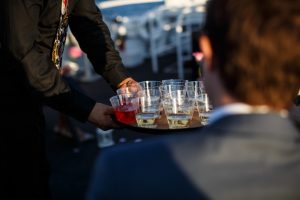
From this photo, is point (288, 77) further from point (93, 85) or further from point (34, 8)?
point (93, 85)

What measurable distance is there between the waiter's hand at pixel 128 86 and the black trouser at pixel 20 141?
14.6 inches

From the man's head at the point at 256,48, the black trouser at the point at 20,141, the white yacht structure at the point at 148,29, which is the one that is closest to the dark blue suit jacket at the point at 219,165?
the man's head at the point at 256,48

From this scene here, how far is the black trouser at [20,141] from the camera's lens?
204 cm

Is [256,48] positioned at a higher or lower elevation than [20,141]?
higher

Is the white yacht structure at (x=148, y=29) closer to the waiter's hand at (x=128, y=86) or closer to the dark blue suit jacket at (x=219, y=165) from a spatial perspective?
the waiter's hand at (x=128, y=86)

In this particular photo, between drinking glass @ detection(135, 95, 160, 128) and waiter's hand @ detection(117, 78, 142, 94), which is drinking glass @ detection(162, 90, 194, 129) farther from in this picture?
waiter's hand @ detection(117, 78, 142, 94)

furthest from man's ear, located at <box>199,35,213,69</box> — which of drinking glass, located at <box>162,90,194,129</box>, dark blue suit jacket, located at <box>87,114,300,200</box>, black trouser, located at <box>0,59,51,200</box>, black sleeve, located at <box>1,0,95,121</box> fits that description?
black trouser, located at <box>0,59,51,200</box>

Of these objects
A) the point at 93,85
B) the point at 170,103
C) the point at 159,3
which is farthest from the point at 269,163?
Result: the point at 159,3

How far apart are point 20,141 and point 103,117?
430 mm

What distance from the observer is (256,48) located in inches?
35.9

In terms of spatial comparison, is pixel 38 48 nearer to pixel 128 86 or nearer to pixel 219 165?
pixel 128 86

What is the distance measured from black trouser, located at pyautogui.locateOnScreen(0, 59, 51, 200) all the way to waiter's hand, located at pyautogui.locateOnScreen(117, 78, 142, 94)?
0.37 metres

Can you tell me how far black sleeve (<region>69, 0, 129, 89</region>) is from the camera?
2387 millimetres

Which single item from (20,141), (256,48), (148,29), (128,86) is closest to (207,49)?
(256,48)
